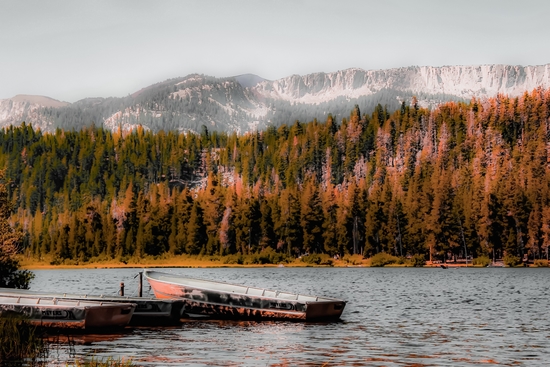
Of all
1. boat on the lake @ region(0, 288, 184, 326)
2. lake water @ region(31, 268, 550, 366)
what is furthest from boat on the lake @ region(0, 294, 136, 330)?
boat on the lake @ region(0, 288, 184, 326)

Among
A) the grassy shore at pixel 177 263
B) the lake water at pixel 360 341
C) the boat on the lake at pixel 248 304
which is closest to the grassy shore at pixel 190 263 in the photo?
the grassy shore at pixel 177 263

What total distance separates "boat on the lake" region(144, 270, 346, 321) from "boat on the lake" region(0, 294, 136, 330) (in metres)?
10.1

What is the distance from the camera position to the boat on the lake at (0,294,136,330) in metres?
40.5

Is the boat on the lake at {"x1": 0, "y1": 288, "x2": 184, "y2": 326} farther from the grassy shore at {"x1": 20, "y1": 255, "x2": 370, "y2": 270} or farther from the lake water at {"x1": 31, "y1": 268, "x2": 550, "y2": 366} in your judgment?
the grassy shore at {"x1": 20, "y1": 255, "x2": 370, "y2": 270}

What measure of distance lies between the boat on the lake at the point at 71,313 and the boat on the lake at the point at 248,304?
1005 cm

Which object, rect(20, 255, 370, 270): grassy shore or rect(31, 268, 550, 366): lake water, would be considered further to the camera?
rect(20, 255, 370, 270): grassy shore

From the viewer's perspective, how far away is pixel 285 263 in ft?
589

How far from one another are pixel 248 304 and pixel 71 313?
13.4 metres

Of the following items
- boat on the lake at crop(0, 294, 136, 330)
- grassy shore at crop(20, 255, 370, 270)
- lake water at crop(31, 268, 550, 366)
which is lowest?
grassy shore at crop(20, 255, 370, 270)

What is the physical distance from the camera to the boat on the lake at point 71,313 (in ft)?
133

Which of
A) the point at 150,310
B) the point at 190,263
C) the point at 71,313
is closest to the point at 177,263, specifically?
the point at 190,263

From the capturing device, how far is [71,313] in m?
40.6

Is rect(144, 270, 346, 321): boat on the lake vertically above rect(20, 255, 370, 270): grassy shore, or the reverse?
rect(144, 270, 346, 321): boat on the lake

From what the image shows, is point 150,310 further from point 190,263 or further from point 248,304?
point 190,263
